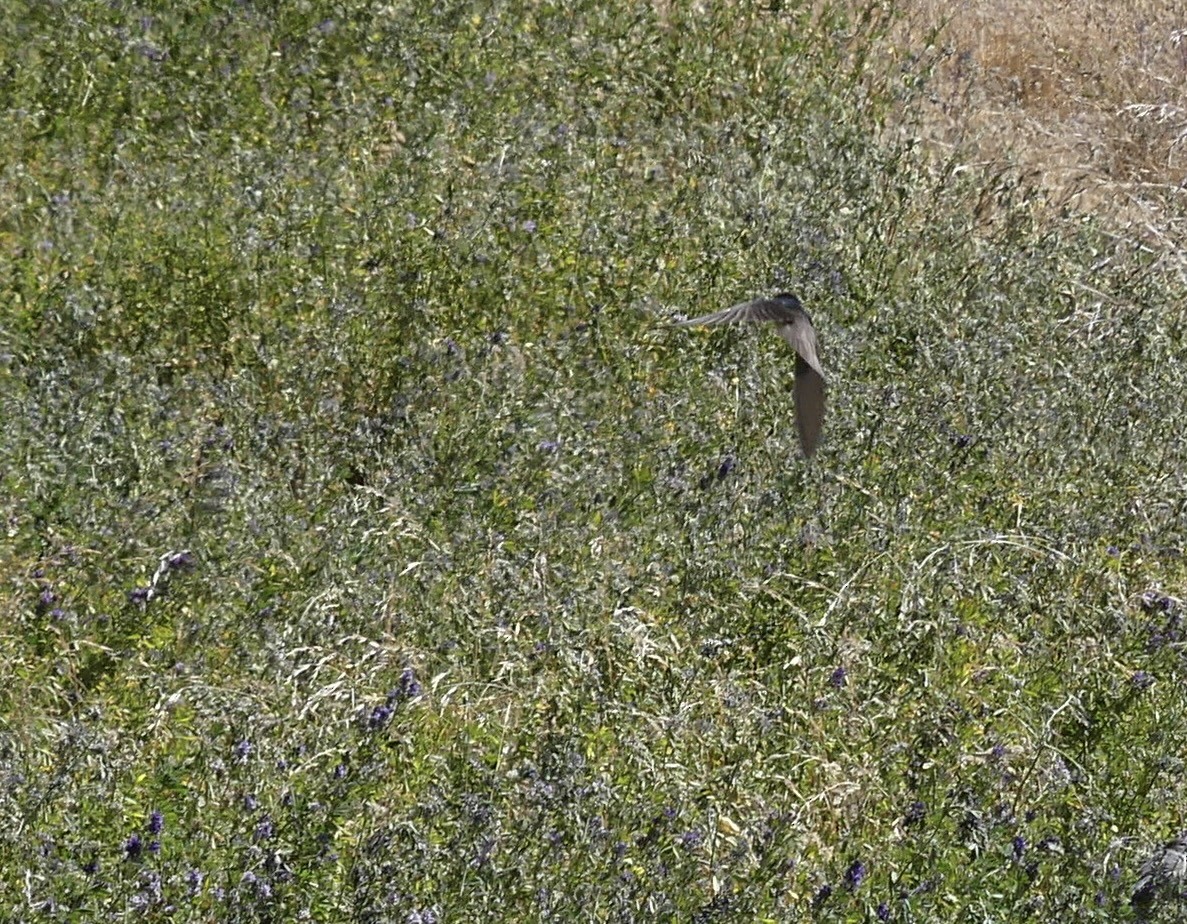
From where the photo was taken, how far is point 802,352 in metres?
4.42

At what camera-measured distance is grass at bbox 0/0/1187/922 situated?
125 inches

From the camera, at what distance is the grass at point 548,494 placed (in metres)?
3.18

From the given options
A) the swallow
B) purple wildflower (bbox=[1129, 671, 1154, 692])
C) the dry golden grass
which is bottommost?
the swallow

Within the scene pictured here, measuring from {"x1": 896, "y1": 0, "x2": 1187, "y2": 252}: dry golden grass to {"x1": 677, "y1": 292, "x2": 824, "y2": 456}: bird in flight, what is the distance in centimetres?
268

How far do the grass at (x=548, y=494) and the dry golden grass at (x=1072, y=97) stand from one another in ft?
2.56

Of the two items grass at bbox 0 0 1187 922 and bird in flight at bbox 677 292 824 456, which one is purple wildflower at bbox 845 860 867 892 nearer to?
grass at bbox 0 0 1187 922

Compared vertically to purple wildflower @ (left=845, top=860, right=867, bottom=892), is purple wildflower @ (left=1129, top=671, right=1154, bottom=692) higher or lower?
higher

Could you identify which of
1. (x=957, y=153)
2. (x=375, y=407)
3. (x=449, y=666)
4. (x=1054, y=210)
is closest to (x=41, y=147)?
(x=375, y=407)

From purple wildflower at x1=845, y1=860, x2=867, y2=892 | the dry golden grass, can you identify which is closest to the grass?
purple wildflower at x1=845, y1=860, x2=867, y2=892

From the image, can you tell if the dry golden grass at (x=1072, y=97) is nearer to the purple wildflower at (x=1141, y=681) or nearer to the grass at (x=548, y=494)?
the grass at (x=548, y=494)

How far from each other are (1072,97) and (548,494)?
5.29 meters

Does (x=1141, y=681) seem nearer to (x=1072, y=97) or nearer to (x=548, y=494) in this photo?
(x=548, y=494)

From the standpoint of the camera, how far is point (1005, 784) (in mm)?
3619

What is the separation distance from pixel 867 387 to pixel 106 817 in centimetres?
271
